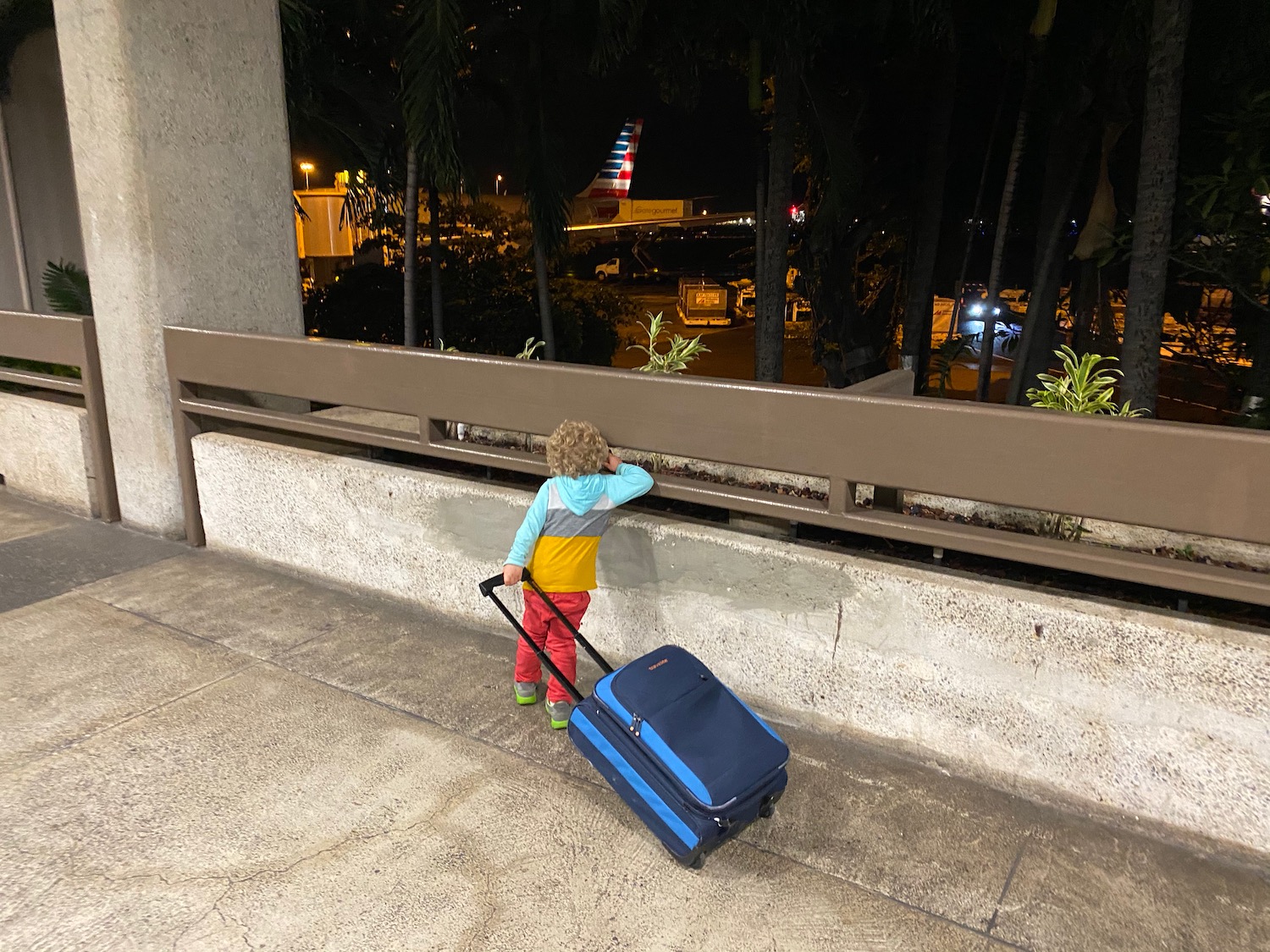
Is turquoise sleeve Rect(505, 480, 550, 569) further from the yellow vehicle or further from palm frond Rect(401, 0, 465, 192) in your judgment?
the yellow vehicle

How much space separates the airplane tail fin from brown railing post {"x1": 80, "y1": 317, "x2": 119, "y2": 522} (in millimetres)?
22516

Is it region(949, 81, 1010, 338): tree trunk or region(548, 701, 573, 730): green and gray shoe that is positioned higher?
region(949, 81, 1010, 338): tree trunk

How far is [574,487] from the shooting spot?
382 centimetres

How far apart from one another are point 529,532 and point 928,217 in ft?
35.4

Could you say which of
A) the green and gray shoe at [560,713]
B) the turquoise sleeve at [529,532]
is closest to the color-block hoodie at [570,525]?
the turquoise sleeve at [529,532]

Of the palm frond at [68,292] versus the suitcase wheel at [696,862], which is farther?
the palm frond at [68,292]

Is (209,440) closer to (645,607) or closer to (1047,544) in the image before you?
(645,607)

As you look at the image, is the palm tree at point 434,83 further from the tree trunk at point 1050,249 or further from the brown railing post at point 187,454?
the tree trunk at point 1050,249

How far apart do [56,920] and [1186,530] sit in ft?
12.0

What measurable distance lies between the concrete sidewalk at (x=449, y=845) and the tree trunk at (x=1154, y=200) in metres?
4.95

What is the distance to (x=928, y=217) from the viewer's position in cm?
1298

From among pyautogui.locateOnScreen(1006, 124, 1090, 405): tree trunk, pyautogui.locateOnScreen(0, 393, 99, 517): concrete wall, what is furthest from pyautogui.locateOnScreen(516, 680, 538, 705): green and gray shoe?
pyautogui.locateOnScreen(1006, 124, 1090, 405): tree trunk

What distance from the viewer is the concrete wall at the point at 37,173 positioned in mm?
14781

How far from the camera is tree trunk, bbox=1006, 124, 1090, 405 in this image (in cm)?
1129
